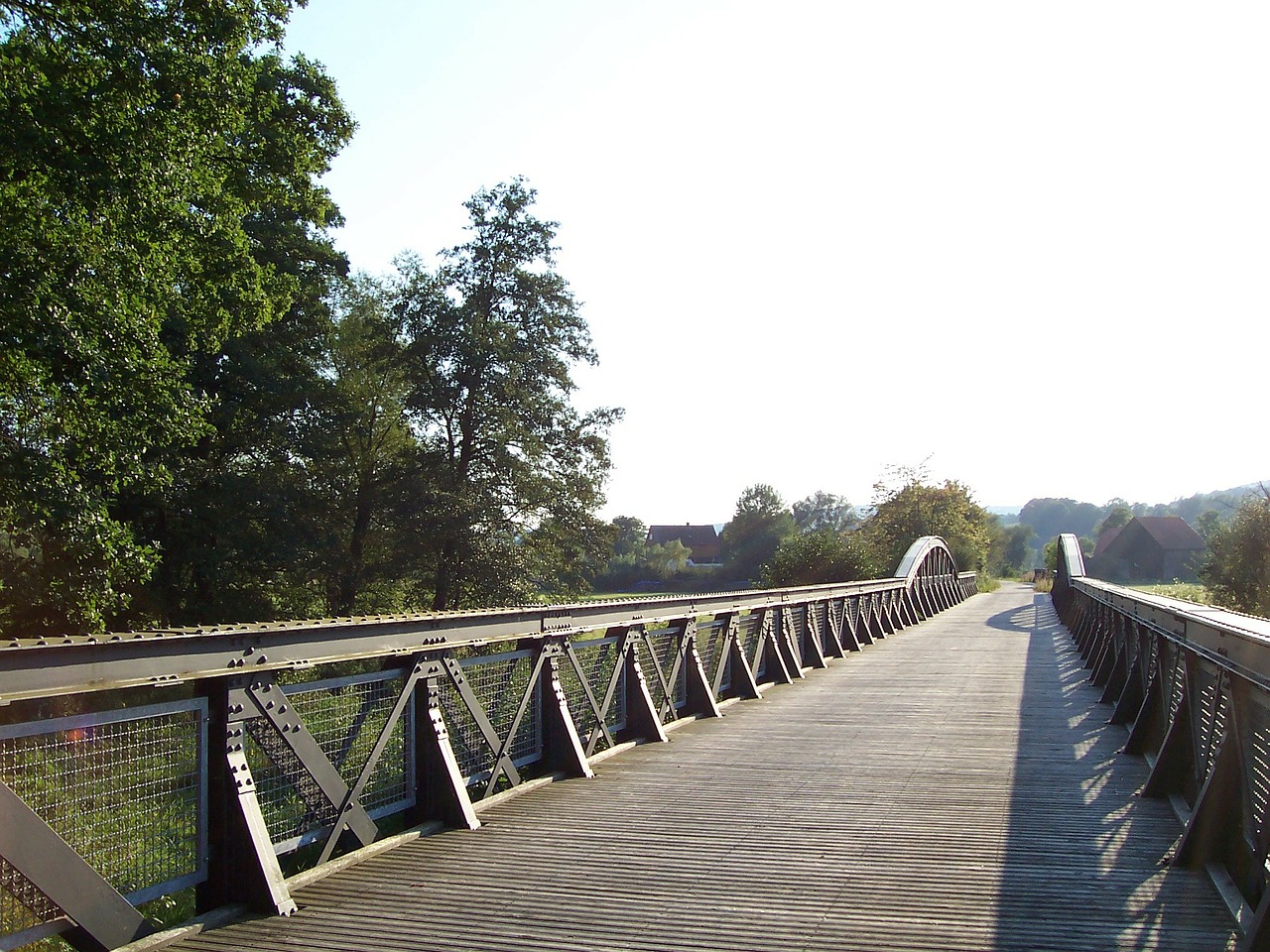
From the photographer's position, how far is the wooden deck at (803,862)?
393 cm

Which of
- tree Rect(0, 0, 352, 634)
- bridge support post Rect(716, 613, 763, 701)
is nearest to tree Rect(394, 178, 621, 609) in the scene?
tree Rect(0, 0, 352, 634)

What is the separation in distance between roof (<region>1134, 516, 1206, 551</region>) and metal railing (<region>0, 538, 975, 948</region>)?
285ft

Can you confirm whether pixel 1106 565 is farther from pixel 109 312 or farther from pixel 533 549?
pixel 109 312

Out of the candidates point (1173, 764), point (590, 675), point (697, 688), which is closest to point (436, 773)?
point (590, 675)

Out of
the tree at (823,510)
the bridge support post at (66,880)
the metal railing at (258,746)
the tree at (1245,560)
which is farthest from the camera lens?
the tree at (823,510)

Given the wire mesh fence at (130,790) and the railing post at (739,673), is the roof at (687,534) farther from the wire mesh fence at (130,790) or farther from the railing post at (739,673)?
the wire mesh fence at (130,790)

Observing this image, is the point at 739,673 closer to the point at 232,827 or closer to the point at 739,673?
the point at 739,673

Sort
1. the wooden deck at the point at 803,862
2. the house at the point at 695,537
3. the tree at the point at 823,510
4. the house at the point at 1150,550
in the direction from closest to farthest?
the wooden deck at the point at 803,862 → the house at the point at 1150,550 → the house at the point at 695,537 → the tree at the point at 823,510

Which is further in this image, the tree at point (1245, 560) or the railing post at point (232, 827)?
the tree at point (1245, 560)

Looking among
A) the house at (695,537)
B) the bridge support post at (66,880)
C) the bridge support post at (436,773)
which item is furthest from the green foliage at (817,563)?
the house at (695,537)

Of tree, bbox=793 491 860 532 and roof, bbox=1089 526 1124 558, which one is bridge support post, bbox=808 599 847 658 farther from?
tree, bbox=793 491 860 532

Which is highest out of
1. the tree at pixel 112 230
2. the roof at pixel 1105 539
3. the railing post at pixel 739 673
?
the tree at pixel 112 230

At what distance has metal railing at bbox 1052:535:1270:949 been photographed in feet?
13.3

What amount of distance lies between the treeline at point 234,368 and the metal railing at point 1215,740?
1146 centimetres
